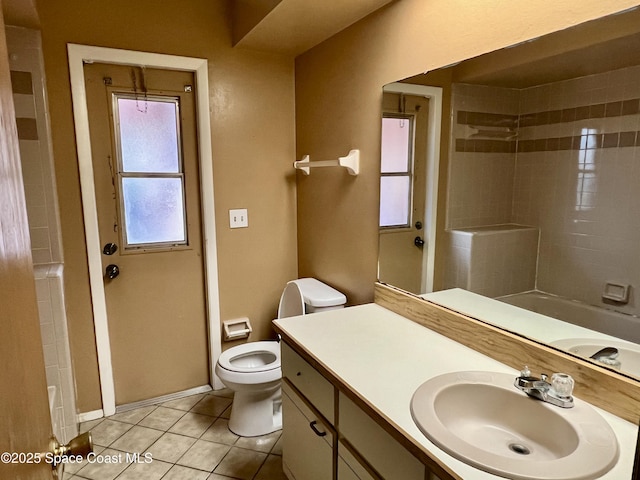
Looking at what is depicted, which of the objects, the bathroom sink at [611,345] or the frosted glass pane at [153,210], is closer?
the bathroom sink at [611,345]

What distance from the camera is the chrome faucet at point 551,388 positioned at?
1043 mm

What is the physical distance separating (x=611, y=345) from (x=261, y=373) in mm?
1523

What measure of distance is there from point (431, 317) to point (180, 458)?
1475mm

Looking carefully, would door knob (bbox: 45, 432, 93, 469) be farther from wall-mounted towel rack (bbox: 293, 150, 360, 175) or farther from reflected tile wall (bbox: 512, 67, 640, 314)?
wall-mounted towel rack (bbox: 293, 150, 360, 175)

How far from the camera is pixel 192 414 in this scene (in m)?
2.43

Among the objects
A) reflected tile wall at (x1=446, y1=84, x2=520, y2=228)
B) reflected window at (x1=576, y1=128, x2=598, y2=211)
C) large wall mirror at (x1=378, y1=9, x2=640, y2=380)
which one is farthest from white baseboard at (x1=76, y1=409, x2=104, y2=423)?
reflected window at (x1=576, y1=128, x2=598, y2=211)

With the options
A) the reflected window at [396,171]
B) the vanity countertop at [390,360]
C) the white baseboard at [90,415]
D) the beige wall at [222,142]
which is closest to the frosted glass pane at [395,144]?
the reflected window at [396,171]

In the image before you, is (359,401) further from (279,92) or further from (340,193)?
(279,92)

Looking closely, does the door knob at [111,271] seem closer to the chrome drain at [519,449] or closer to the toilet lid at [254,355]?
the toilet lid at [254,355]

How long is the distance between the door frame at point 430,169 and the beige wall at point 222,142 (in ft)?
3.60

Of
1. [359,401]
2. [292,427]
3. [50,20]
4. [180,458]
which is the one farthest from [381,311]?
[50,20]

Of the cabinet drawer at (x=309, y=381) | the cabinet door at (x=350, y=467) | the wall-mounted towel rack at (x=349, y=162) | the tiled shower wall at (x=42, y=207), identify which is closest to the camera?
the cabinet door at (x=350, y=467)

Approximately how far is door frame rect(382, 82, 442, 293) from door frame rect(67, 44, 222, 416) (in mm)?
1224

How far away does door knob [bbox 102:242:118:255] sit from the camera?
2.30 meters
